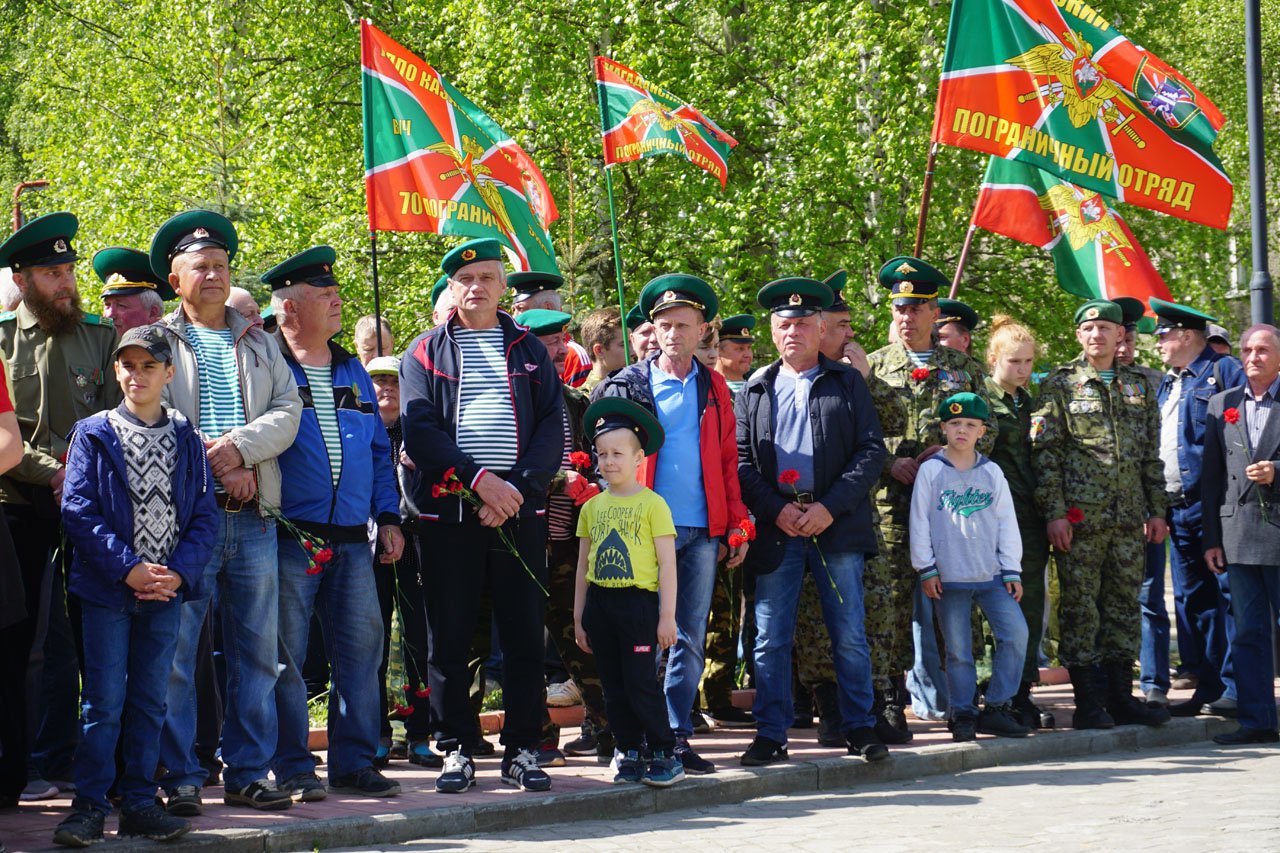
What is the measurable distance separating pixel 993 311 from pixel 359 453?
17.3m

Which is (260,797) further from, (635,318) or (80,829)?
(635,318)

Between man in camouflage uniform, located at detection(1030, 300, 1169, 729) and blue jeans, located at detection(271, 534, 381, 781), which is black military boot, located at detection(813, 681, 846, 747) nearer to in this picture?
man in camouflage uniform, located at detection(1030, 300, 1169, 729)

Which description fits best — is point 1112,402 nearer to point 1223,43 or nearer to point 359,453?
point 359,453

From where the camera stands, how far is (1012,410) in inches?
375

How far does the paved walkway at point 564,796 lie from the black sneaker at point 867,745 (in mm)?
69

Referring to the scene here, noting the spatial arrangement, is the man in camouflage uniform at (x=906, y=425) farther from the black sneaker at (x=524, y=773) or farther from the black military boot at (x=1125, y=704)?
the black sneaker at (x=524, y=773)

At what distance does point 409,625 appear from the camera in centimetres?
815

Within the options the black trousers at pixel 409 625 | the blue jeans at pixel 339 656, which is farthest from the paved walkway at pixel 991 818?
the black trousers at pixel 409 625

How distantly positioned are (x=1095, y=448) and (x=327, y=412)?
15.5ft

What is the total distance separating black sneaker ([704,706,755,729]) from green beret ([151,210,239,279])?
14.1ft

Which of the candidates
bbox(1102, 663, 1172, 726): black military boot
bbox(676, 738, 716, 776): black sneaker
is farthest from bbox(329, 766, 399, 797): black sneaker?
bbox(1102, 663, 1172, 726): black military boot

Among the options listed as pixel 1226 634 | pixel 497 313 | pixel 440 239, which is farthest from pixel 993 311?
pixel 497 313

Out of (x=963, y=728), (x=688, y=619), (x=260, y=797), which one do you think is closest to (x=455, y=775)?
(x=260, y=797)

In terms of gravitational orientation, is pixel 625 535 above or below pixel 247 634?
above
